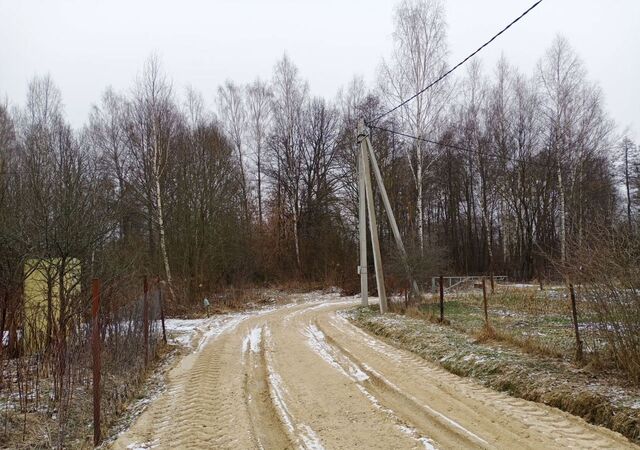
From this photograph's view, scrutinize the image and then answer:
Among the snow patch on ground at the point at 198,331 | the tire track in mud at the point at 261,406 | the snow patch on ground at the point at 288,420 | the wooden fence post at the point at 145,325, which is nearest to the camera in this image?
the snow patch on ground at the point at 288,420

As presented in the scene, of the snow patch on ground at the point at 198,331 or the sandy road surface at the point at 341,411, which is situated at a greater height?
the sandy road surface at the point at 341,411

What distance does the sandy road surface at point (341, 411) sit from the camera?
4.55 m

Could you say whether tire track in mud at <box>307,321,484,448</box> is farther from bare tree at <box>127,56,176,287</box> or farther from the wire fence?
bare tree at <box>127,56,176,287</box>

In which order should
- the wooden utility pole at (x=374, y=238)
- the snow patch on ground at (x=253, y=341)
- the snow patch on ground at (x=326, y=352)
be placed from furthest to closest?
1. the wooden utility pole at (x=374, y=238)
2. the snow patch on ground at (x=253, y=341)
3. the snow patch on ground at (x=326, y=352)

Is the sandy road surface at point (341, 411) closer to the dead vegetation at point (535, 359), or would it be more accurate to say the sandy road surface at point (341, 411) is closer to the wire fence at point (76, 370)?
the dead vegetation at point (535, 359)

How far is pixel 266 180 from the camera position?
124ft

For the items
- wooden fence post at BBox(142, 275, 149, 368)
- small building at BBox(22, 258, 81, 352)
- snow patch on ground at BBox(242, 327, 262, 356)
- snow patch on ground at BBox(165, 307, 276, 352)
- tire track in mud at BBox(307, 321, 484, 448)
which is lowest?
snow patch on ground at BBox(165, 307, 276, 352)

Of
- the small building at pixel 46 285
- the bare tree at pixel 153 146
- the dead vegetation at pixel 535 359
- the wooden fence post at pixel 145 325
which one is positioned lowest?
the dead vegetation at pixel 535 359

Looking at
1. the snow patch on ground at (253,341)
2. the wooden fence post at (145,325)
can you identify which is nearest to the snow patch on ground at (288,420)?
the snow patch on ground at (253,341)

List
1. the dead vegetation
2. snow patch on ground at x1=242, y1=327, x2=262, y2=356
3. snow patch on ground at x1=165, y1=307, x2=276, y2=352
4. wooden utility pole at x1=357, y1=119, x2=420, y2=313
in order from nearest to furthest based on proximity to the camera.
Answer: the dead vegetation < snow patch on ground at x1=242, y1=327, x2=262, y2=356 < snow patch on ground at x1=165, y1=307, x2=276, y2=352 < wooden utility pole at x1=357, y1=119, x2=420, y2=313

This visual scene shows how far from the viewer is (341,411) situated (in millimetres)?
5480

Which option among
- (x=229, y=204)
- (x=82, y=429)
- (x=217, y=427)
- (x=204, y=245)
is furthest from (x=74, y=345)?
(x=229, y=204)

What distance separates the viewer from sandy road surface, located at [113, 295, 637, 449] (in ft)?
14.9

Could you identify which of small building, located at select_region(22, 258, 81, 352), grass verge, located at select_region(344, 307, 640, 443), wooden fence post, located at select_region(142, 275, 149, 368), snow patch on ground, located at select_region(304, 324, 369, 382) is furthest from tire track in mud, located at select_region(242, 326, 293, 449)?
small building, located at select_region(22, 258, 81, 352)
